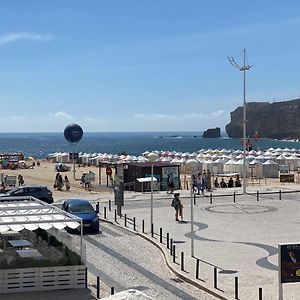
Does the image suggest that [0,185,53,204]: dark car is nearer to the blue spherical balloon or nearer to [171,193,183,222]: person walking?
[171,193,183,222]: person walking

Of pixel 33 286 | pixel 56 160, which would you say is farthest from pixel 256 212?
pixel 56 160

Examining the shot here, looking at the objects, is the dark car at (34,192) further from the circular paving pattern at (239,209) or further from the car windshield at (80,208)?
the circular paving pattern at (239,209)

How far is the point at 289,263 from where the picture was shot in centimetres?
1484

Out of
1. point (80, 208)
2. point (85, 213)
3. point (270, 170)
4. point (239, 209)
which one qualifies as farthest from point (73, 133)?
point (85, 213)

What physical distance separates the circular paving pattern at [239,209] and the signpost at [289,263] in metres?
18.6

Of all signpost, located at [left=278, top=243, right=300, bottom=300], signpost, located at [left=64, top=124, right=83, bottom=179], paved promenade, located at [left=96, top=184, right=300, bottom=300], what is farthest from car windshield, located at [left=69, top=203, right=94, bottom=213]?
signpost, located at [left=64, top=124, right=83, bottom=179]

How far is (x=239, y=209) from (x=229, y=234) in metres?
8.92

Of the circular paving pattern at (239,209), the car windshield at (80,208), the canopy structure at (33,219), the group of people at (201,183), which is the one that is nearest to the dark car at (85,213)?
the car windshield at (80,208)

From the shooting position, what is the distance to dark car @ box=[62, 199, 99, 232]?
2719 cm

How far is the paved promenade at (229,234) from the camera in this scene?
714 inches

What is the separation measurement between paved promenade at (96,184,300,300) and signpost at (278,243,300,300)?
1.74 metres

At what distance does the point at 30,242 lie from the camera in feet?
63.8

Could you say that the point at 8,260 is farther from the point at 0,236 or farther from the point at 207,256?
the point at 207,256

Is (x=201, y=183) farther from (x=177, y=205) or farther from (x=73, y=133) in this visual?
(x=73, y=133)
